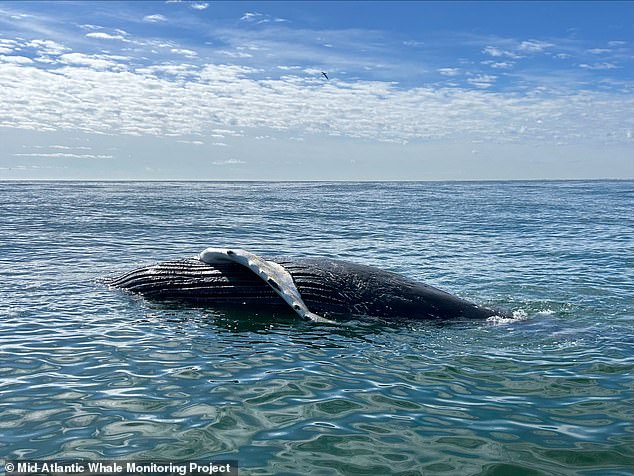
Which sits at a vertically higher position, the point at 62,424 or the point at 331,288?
the point at 331,288

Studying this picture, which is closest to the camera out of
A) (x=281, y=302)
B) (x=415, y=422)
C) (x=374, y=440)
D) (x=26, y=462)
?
(x=26, y=462)

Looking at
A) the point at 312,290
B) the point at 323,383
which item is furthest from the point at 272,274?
the point at 323,383

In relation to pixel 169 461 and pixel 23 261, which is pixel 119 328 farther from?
pixel 23 261

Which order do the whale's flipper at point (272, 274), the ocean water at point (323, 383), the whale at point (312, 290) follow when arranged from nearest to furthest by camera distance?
1. the ocean water at point (323, 383)
2. the whale's flipper at point (272, 274)
3. the whale at point (312, 290)

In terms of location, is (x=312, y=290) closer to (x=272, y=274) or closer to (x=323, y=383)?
(x=272, y=274)

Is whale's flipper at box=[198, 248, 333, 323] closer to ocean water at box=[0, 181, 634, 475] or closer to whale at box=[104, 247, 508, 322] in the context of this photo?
whale at box=[104, 247, 508, 322]

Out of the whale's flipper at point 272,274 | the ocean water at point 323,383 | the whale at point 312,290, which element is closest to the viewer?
the ocean water at point 323,383

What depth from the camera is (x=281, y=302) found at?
40.3 ft

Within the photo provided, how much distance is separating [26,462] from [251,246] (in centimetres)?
1862

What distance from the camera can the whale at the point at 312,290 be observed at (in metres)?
12.0

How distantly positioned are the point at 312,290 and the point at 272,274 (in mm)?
818

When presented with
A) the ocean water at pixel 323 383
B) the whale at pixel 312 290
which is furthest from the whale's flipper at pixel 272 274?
the ocean water at pixel 323 383

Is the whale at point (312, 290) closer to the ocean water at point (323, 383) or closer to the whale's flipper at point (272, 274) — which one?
the whale's flipper at point (272, 274)

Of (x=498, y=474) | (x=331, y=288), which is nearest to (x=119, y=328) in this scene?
(x=331, y=288)
